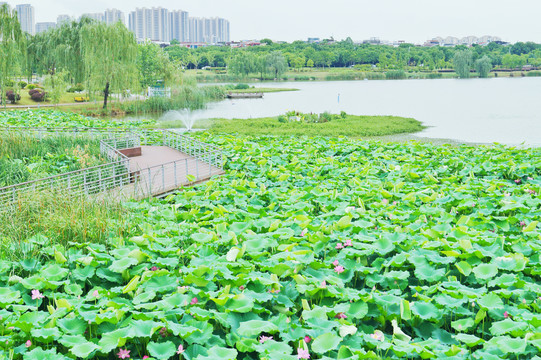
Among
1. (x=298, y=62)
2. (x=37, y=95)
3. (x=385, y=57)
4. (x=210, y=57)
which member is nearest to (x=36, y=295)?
→ (x=37, y=95)

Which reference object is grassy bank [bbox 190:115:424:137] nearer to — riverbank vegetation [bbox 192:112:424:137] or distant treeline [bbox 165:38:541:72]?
riverbank vegetation [bbox 192:112:424:137]

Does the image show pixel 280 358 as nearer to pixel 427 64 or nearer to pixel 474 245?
pixel 474 245

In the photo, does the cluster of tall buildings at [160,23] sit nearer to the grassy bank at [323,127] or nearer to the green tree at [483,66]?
the green tree at [483,66]

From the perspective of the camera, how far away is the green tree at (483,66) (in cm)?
7744

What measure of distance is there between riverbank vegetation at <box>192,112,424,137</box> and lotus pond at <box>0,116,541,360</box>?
14149 mm

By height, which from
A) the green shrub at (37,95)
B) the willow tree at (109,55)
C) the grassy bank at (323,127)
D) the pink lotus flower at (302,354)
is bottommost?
the pink lotus flower at (302,354)

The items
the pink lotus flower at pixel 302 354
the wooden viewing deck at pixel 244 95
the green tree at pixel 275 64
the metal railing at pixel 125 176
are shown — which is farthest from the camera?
the green tree at pixel 275 64

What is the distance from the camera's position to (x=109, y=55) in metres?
26.7

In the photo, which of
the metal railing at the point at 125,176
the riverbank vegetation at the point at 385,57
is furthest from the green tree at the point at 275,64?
the metal railing at the point at 125,176

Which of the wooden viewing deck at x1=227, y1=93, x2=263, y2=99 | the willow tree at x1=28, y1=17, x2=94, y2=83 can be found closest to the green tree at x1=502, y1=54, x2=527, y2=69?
the wooden viewing deck at x1=227, y1=93, x2=263, y2=99

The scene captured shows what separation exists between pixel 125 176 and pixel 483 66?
82.0 meters

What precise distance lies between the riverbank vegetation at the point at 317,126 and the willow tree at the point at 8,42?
9382 millimetres

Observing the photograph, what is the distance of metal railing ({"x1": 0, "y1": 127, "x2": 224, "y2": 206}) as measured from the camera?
7.84 meters

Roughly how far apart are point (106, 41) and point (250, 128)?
989 cm
